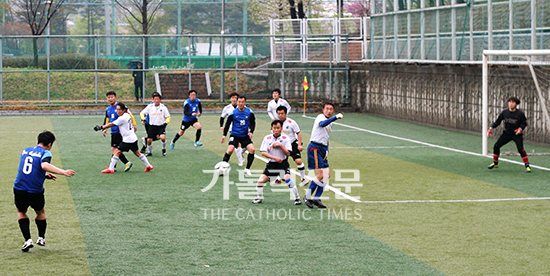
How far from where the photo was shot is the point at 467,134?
946 inches

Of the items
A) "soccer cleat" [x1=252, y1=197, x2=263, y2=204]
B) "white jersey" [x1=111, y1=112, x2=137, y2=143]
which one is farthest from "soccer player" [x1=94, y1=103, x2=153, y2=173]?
"soccer cleat" [x1=252, y1=197, x2=263, y2=204]

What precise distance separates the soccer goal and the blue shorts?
7.91m

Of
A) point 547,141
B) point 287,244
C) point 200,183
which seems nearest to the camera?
point 287,244

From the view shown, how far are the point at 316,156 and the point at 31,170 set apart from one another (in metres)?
5.07

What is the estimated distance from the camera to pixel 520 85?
2164 cm

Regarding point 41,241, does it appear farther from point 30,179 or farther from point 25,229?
point 30,179

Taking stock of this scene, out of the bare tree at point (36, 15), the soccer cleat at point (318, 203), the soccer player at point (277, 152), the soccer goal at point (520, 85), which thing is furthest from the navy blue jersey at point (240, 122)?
A: the bare tree at point (36, 15)

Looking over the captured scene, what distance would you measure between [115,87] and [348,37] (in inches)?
491

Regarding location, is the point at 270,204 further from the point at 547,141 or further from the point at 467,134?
the point at 467,134

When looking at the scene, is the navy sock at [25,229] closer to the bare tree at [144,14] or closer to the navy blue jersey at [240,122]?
the navy blue jersey at [240,122]

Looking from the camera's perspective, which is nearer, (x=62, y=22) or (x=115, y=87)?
(x=115, y=87)

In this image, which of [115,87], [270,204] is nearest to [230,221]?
[270,204]

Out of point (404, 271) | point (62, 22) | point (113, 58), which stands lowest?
point (404, 271)

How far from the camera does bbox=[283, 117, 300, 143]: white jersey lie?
13497mm
